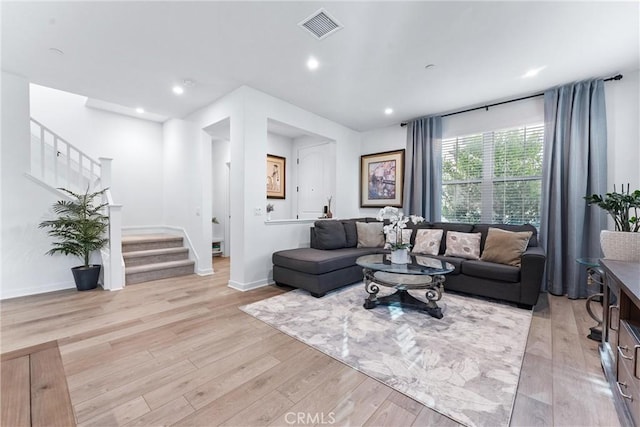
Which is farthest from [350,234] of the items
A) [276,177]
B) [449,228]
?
[276,177]

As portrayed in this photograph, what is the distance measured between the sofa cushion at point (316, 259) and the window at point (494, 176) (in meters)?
1.87

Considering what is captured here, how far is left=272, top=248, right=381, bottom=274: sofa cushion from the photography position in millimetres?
3234

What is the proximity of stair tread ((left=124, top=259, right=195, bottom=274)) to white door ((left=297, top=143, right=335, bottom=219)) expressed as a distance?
259 cm

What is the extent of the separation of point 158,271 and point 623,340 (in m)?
4.92

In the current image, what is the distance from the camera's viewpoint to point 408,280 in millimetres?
2916

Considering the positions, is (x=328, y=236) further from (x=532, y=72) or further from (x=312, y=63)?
(x=532, y=72)

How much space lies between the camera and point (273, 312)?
9.11 feet

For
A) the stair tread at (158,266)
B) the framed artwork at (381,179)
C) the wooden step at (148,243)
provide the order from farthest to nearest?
the framed artwork at (381,179) < the wooden step at (148,243) < the stair tread at (158,266)

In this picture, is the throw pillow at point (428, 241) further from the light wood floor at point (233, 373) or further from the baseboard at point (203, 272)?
the baseboard at point (203, 272)

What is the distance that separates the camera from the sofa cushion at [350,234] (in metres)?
4.30

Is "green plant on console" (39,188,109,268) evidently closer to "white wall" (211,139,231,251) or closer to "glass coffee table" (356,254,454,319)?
"white wall" (211,139,231,251)

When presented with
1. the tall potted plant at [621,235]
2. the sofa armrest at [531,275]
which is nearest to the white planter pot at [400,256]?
the sofa armrest at [531,275]

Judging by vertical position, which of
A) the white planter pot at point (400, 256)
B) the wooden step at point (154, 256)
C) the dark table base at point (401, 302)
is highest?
the white planter pot at point (400, 256)

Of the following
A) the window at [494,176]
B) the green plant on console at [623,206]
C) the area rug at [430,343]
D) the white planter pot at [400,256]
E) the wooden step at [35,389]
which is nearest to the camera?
the wooden step at [35,389]
